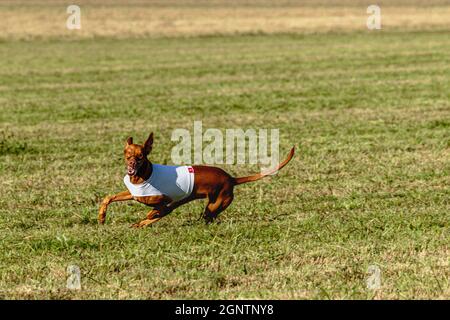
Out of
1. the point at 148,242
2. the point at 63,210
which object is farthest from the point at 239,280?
the point at 63,210

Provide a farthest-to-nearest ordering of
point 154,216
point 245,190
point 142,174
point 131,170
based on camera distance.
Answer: point 245,190, point 154,216, point 142,174, point 131,170

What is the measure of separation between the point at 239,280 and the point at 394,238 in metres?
2.00

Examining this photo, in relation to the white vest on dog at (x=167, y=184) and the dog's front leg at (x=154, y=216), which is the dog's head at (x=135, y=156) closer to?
the white vest on dog at (x=167, y=184)

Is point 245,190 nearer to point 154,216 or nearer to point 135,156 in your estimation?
point 154,216

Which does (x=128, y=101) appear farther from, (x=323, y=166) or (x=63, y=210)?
(x=63, y=210)

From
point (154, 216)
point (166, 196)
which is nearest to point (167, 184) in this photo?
point (166, 196)

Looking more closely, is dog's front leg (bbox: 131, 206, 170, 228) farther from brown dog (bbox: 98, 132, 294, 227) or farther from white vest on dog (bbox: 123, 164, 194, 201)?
white vest on dog (bbox: 123, 164, 194, 201)

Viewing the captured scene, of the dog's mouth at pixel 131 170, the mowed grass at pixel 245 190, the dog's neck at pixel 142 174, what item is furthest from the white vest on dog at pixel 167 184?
the mowed grass at pixel 245 190

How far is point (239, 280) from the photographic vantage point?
6.97 meters

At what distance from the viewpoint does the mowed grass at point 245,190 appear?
277 inches

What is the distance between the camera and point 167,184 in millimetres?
7805

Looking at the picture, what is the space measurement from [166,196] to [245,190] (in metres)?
3.03

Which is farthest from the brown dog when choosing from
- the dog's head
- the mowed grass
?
the mowed grass

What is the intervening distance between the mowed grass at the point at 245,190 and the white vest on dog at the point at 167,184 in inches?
20.1
